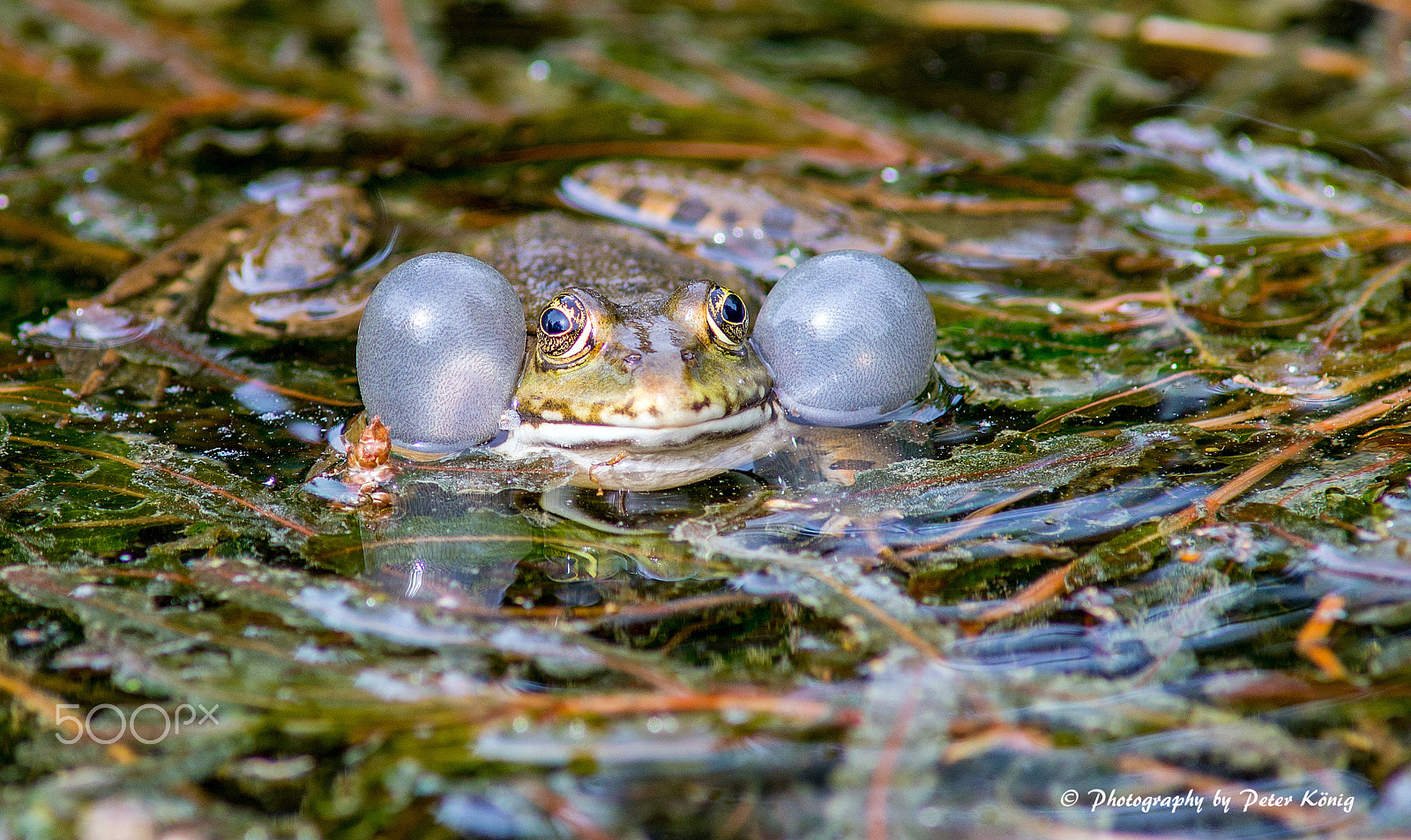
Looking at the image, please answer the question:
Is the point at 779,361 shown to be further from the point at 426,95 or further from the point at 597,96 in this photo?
the point at 426,95

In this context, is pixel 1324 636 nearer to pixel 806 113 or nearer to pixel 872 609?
pixel 872 609

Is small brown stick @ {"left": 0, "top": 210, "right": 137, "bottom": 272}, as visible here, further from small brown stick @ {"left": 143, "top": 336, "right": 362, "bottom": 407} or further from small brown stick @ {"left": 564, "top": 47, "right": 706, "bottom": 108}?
small brown stick @ {"left": 564, "top": 47, "right": 706, "bottom": 108}

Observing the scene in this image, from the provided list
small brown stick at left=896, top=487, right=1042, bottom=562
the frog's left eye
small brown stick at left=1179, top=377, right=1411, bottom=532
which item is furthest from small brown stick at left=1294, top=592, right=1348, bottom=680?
the frog's left eye

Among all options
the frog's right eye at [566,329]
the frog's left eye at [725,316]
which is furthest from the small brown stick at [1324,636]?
the frog's right eye at [566,329]

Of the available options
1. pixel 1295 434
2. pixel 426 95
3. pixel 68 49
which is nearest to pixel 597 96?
pixel 426 95

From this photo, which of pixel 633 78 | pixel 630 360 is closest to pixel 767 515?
pixel 630 360
